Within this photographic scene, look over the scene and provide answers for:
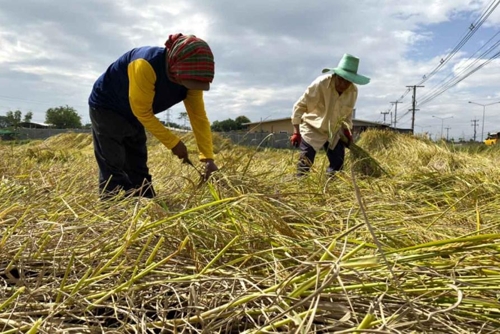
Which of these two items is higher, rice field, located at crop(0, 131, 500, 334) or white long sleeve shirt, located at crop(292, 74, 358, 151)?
white long sleeve shirt, located at crop(292, 74, 358, 151)

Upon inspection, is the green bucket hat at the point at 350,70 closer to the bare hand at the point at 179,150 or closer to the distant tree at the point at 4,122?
the bare hand at the point at 179,150

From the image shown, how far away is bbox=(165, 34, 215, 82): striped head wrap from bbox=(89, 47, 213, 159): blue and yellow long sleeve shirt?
0.51 feet

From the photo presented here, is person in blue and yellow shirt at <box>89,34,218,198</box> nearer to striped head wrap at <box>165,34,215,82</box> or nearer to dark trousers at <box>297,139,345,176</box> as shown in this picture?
striped head wrap at <box>165,34,215,82</box>

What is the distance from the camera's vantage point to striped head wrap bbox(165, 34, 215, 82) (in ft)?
6.71

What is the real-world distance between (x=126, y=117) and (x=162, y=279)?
1.86 m

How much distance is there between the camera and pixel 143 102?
2178mm

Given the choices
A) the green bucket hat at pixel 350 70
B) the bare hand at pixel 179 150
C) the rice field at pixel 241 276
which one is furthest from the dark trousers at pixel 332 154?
the rice field at pixel 241 276

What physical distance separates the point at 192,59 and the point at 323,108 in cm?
176

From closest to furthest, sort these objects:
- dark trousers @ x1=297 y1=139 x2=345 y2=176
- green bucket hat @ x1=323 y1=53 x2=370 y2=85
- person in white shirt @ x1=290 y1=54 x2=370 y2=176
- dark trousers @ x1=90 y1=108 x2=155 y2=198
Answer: dark trousers @ x1=90 y1=108 x2=155 y2=198 → green bucket hat @ x1=323 y1=53 x2=370 y2=85 → person in white shirt @ x1=290 y1=54 x2=370 y2=176 → dark trousers @ x1=297 y1=139 x2=345 y2=176

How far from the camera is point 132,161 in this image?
2830mm

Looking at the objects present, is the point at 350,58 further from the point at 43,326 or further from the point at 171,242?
the point at 43,326

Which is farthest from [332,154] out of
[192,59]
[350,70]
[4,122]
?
[4,122]

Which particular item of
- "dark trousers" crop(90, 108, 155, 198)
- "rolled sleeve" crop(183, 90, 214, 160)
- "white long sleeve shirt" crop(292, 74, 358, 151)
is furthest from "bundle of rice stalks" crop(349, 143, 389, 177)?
"dark trousers" crop(90, 108, 155, 198)

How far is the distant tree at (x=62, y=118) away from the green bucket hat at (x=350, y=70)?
60640mm
